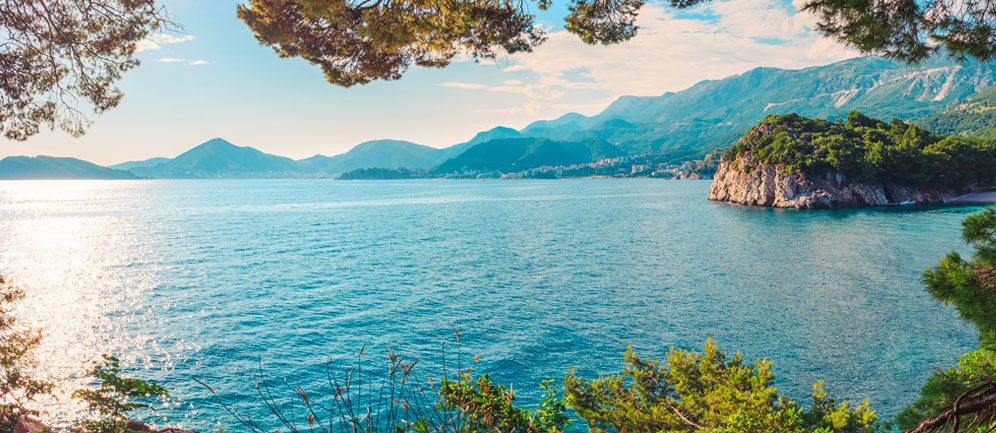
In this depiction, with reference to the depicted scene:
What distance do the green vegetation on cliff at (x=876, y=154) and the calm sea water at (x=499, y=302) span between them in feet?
86.1

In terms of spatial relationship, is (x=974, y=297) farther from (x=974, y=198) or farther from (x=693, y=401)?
(x=974, y=198)

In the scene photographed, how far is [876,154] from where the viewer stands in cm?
8962

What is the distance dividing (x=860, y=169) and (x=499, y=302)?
92795 mm

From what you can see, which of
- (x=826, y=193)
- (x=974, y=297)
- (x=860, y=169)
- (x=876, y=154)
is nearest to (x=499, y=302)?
(x=974, y=297)

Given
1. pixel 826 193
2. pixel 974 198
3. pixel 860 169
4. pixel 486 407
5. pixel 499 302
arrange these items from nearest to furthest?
pixel 486 407, pixel 499 302, pixel 826 193, pixel 860 169, pixel 974 198

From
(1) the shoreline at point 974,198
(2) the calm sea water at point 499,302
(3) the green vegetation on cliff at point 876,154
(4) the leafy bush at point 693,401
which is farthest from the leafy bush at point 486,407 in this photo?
(1) the shoreline at point 974,198

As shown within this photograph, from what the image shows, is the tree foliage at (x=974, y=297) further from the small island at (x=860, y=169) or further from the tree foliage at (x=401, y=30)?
the small island at (x=860, y=169)

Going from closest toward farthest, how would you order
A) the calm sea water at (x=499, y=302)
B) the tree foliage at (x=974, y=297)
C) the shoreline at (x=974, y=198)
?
the tree foliage at (x=974, y=297) → the calm sea water at (x=499, y=302) → the shoreline at (x=974, y=198)

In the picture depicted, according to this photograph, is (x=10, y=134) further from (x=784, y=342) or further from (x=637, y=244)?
(x=637, y=244)

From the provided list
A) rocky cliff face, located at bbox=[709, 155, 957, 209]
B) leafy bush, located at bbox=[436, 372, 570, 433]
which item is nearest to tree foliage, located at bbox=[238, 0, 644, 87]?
leafy bush, located at bbox=[436, 372, 570, 433]

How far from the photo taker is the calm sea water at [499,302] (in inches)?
848

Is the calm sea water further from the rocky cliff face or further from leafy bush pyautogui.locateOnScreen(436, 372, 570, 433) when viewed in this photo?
the rocky cliff face

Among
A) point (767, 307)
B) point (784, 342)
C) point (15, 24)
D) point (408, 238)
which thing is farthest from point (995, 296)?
point (408, 238)

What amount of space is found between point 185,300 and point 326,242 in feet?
86.9
